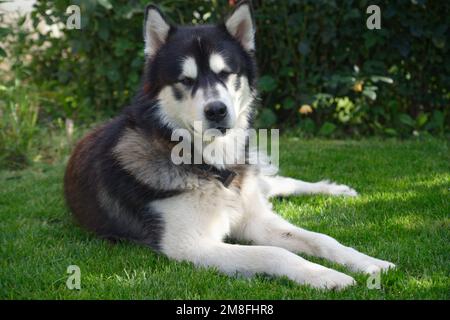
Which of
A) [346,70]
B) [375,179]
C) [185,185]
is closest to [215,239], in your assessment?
[185,185]

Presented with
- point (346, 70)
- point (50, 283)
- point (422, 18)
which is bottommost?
point (50, 283)

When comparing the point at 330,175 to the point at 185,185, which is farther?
the point at 330,175

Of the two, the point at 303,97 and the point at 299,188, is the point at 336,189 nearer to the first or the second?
the point at 299,188

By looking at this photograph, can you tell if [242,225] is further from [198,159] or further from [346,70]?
[346,70]

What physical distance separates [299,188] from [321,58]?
2673mm

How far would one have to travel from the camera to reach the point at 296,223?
12.6 ft

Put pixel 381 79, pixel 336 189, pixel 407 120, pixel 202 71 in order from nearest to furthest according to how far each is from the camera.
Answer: pixel 202 71 → pixel 336 189 → pixel 381 79 → pixel 407 120

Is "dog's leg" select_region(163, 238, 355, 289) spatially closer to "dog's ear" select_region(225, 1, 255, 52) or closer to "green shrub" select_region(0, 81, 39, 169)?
"dog's ear" select_region(225, 1, 255, 52)

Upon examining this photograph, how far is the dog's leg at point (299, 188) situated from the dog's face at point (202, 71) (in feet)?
2.98

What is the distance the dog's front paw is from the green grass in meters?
0.11

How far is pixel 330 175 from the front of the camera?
16.5 feet

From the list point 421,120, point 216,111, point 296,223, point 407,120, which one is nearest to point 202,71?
point 216,111

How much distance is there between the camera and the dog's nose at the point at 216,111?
10.4 ft

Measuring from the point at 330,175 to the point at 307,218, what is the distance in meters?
1.20
